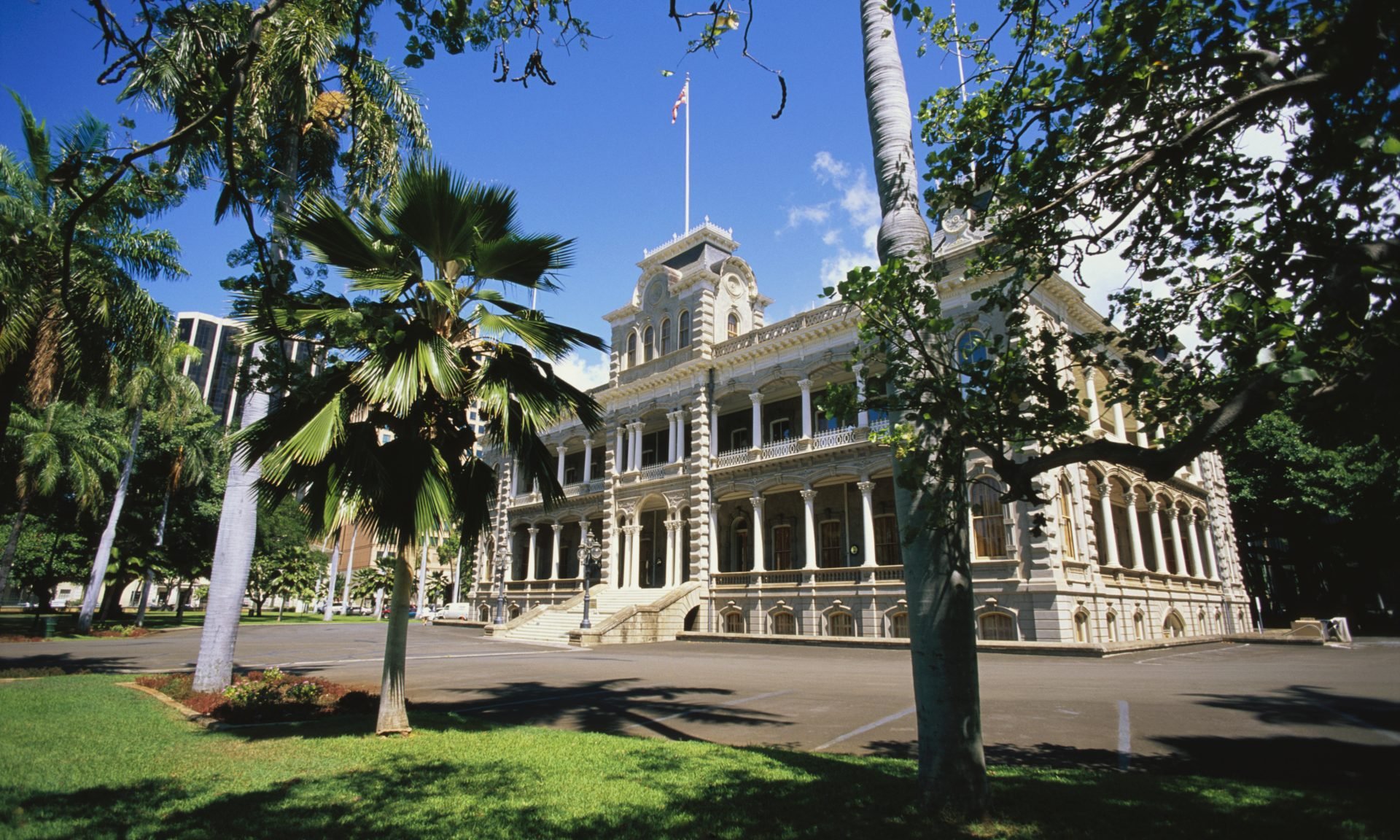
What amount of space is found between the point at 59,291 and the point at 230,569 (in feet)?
21.3

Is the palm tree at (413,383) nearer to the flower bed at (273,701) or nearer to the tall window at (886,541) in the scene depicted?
→ the flower bed at (273,701)

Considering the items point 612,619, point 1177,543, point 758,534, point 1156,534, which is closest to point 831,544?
point 758,534

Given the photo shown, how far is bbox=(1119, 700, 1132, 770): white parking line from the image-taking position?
686 cm

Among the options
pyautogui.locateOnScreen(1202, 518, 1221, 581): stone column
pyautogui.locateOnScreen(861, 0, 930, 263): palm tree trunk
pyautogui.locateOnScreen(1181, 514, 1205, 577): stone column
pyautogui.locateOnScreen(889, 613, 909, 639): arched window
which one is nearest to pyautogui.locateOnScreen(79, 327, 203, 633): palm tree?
pyautogui.locateOnScreen(889, 613, 909, 639): arched window

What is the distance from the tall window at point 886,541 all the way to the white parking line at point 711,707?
1461cm

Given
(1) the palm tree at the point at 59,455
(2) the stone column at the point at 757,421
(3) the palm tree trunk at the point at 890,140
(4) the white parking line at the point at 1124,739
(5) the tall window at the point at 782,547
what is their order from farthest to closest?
(5) the tall window at the point at 782,547
(2) the stone column at the point at 757,421
(1) the palm tree at the point at 59,455
(4) the white parking line at the point at 1124,739
(3) the palm tree trunk at the point at 890,140

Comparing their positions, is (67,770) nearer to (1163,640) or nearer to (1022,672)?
(1022,672)

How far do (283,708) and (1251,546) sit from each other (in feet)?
172

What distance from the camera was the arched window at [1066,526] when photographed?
21484 millimetres

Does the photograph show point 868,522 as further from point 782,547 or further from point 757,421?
point 757,421

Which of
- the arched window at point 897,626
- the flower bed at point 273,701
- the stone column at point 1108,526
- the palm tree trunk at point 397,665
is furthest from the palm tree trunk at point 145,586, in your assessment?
the stone column at point 1108,526

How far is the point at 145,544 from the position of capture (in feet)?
119

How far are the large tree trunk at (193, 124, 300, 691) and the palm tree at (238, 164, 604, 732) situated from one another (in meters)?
3.75

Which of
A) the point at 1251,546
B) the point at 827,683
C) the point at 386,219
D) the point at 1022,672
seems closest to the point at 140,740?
the point at 386,219
